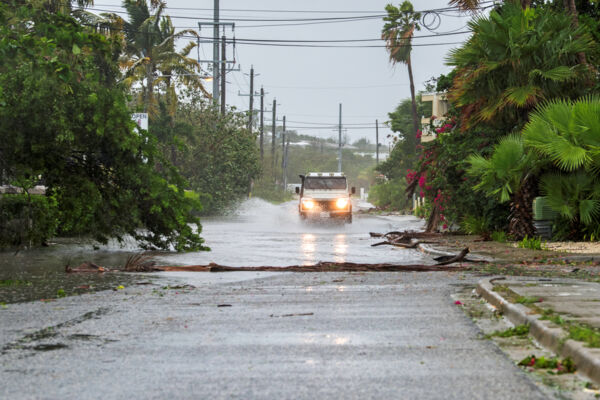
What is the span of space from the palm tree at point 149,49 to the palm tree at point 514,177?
92.3ft

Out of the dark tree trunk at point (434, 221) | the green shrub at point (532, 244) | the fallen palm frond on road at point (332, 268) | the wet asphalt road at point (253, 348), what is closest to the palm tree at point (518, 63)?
the green shrub at point (532, 244)

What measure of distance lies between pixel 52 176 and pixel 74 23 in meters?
3.61

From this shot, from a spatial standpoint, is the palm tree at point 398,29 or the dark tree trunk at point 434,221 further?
the palm tree at point 398,29

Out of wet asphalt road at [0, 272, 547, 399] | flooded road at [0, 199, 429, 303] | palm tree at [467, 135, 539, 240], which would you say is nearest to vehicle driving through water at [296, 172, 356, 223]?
flooded road at [0, 199, 429, 303]

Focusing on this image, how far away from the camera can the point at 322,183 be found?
34188 millimetres

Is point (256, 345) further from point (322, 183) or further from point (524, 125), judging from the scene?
point (322, 183)

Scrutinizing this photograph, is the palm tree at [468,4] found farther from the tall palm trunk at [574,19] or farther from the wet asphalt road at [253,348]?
the wet asphalt road at [253,348]

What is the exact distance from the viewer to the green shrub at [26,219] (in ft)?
61.8

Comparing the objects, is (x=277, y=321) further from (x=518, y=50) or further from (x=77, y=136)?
(x=518, y=50)

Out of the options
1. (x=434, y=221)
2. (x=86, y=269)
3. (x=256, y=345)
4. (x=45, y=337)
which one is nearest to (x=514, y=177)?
(x=434, y=221)

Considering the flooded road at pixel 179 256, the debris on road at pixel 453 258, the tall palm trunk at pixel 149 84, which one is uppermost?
the tall palm trunk at pixel 149 84

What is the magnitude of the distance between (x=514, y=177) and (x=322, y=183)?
15184mm

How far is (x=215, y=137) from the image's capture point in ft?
158

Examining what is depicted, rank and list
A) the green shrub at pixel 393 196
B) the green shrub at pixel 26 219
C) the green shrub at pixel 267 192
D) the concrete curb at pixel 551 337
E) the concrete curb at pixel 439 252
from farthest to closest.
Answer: the green shrub at pixel 267 192
the green shrub at pixel 393 196
the green shrub at pixel 26 219
the concrete curb at pixel 439 252
the concrete curb at pixel 551 337
